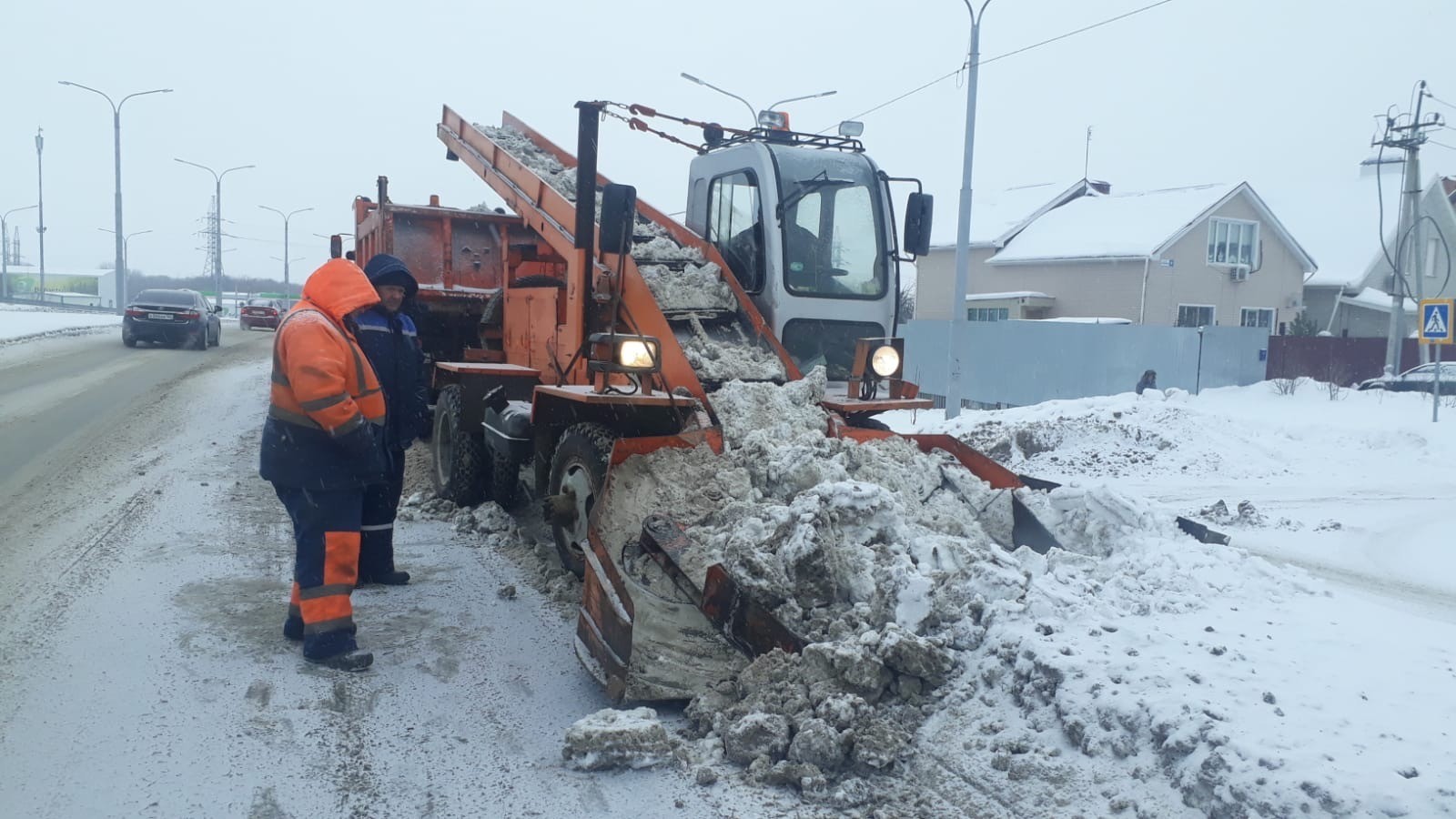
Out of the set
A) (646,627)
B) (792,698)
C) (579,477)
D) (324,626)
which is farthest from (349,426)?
(792,698)

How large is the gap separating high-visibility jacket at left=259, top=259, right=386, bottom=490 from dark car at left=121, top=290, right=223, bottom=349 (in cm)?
1911

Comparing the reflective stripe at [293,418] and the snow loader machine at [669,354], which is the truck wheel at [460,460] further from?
the reflective stripe at [293,418]

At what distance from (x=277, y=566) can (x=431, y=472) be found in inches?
106

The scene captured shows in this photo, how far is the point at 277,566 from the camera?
6176 millimetres

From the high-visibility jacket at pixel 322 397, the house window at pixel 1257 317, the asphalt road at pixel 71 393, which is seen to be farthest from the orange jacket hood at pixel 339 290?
the house window at pixel 1257 317

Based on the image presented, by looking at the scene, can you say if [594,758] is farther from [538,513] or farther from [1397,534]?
[1397,534]

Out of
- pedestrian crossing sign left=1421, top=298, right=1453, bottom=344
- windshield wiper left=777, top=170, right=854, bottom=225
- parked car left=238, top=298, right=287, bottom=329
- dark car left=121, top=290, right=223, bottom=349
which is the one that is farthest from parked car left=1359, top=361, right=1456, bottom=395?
parked car left=238, top=298, right=287, bottom=329

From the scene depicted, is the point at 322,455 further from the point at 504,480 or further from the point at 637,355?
the point at 504,480

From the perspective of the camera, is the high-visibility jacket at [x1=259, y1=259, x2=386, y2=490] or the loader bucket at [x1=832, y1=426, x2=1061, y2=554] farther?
the loader bucket at [x1=832, y1=426, x2=1061, y2=554]

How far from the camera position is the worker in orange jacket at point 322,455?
4602 millimetres

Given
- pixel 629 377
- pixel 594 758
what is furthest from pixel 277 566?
pixel 594 758

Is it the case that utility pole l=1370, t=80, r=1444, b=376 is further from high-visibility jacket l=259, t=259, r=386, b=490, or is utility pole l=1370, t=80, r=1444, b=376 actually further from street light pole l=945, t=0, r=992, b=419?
high-visibility jacket l=259, t=259, r=386, b=490

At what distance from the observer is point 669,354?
5.81 m

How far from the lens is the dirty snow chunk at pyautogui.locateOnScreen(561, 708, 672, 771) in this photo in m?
3.73
